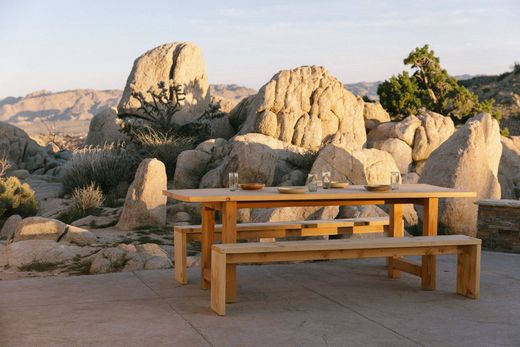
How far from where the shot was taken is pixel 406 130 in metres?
A: 19.4

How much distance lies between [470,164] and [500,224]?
2.19 m

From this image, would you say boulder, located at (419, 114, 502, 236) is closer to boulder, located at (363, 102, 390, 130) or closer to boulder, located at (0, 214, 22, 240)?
boulder, located at (0, 214, 22, 240)

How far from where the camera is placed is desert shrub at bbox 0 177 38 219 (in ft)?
48.0

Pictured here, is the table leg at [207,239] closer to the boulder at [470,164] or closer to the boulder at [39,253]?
the boulder at [39,253]

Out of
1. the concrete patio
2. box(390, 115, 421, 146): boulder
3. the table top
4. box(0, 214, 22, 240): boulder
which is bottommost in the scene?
box(0, 214, 22, 240): boulder

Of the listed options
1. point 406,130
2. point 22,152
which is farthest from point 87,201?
point 22,152

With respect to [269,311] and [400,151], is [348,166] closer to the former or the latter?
[400,151]

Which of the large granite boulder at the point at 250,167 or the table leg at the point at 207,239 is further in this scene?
the large granite boulder at the point at 250,167

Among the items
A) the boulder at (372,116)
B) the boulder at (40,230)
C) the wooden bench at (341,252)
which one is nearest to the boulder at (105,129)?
the boulder at (372,116)

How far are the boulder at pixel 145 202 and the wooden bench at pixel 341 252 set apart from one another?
650 cm

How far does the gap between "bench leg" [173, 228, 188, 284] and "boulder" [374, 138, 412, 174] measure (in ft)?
38.5

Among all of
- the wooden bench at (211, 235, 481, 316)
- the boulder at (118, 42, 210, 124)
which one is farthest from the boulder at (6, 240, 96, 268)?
the boulder at (118, 42, 210, 124)

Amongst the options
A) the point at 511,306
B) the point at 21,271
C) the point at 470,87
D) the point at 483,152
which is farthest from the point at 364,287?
the point at 470,87

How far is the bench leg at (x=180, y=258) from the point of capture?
25.4ft
